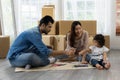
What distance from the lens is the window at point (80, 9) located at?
625cm

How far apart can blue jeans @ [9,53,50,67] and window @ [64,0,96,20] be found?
7.90 feet

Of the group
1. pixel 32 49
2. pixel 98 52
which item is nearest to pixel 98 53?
pixel 98 52

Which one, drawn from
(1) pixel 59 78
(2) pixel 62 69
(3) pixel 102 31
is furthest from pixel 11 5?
(1) pixel 59 78

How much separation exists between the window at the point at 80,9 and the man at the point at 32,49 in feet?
7.57

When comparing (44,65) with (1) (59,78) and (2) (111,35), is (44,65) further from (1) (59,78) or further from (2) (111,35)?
(2) (111,35)

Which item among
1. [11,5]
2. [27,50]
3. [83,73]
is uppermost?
[11,5]

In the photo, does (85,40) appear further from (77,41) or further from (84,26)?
(84,26)

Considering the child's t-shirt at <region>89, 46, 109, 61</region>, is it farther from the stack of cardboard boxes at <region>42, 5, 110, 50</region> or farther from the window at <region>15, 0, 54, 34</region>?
the window at <region>15, 0, 54, 34</region>

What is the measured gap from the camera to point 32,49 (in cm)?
422

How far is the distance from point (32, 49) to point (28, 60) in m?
0.24

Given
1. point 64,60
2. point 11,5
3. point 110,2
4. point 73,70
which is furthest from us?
point 11,5

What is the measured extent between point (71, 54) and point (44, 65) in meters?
0.53

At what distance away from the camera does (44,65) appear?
169 inches

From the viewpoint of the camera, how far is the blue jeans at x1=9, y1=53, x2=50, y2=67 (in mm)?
4062
